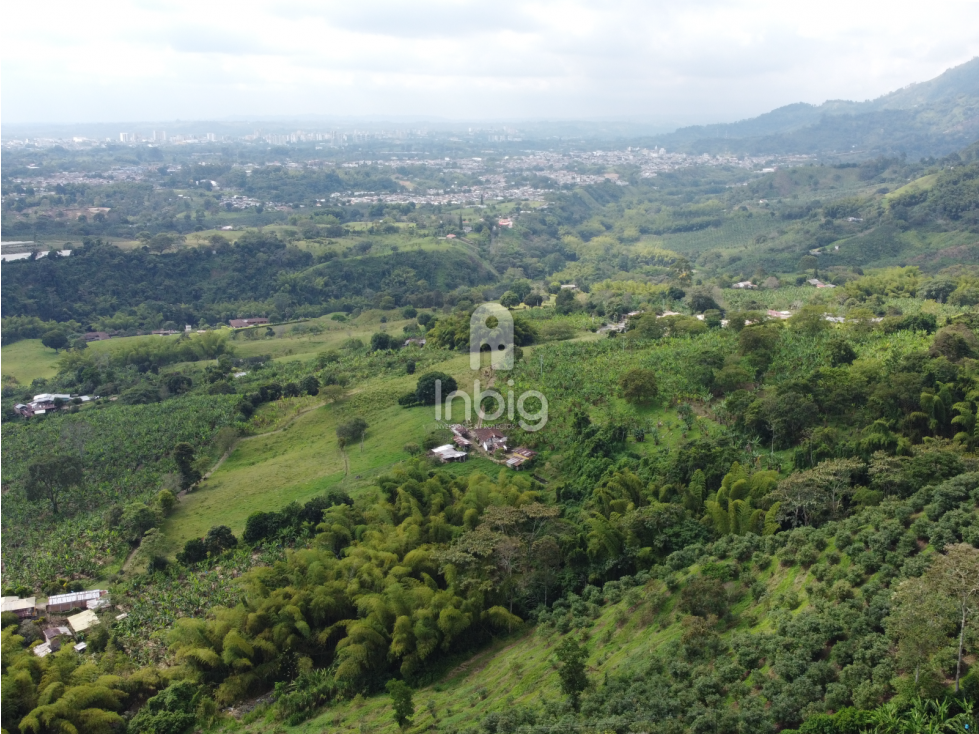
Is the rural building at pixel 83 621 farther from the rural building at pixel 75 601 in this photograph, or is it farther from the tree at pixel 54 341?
the tree at pixel 54 341

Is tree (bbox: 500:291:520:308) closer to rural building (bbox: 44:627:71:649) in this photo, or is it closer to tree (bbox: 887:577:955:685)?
rural building (bbox: 44:627:71:649)

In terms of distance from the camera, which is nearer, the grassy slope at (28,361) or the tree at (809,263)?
the grassy slope at (28,361)

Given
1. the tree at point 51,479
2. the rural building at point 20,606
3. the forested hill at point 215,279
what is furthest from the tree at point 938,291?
the rural building at point 20,606

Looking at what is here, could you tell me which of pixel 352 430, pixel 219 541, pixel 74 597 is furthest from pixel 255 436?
pixel 74 597

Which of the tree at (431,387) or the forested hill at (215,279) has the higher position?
the forested hill at (215,279)

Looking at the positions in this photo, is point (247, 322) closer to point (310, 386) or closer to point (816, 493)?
point (310, 386)

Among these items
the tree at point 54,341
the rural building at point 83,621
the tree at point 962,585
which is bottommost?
the rural building at point 83,621

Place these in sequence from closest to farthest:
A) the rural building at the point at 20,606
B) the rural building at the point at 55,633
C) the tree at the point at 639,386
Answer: the rural building at the point at 55,633 → the rural building at the point at 20,606 → the tree at the point at 639,386

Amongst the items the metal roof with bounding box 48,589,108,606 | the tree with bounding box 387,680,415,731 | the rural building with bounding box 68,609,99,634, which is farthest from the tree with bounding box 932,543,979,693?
the metal roof with bounding box 48,589,108,606
